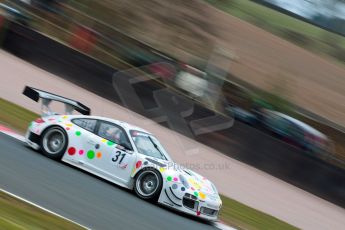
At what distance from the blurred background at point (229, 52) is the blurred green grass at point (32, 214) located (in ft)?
12.0

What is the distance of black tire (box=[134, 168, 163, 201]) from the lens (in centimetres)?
1038

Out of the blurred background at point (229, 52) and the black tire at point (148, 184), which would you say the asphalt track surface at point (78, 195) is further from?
the blurred background at point (229, 52)

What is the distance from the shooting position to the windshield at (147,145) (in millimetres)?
11025

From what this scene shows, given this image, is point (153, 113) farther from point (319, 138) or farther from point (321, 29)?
point (321, 29)

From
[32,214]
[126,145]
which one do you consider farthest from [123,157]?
[32,214]

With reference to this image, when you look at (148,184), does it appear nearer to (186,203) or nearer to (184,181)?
(184,181)

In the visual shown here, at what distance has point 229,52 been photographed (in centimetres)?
2594

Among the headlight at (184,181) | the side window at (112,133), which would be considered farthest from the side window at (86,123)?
the headlight at (184,181)

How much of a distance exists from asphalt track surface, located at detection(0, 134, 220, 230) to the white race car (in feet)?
0.57

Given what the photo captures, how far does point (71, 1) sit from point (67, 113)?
39.8ft

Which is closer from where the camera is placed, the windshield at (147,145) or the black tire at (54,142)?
the windshield at (147,145)

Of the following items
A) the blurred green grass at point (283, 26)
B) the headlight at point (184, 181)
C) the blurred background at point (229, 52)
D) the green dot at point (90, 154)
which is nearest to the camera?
the headlight at point (184, 181)

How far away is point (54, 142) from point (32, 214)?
4.36 metres

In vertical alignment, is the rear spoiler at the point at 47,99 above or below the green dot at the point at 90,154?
above
